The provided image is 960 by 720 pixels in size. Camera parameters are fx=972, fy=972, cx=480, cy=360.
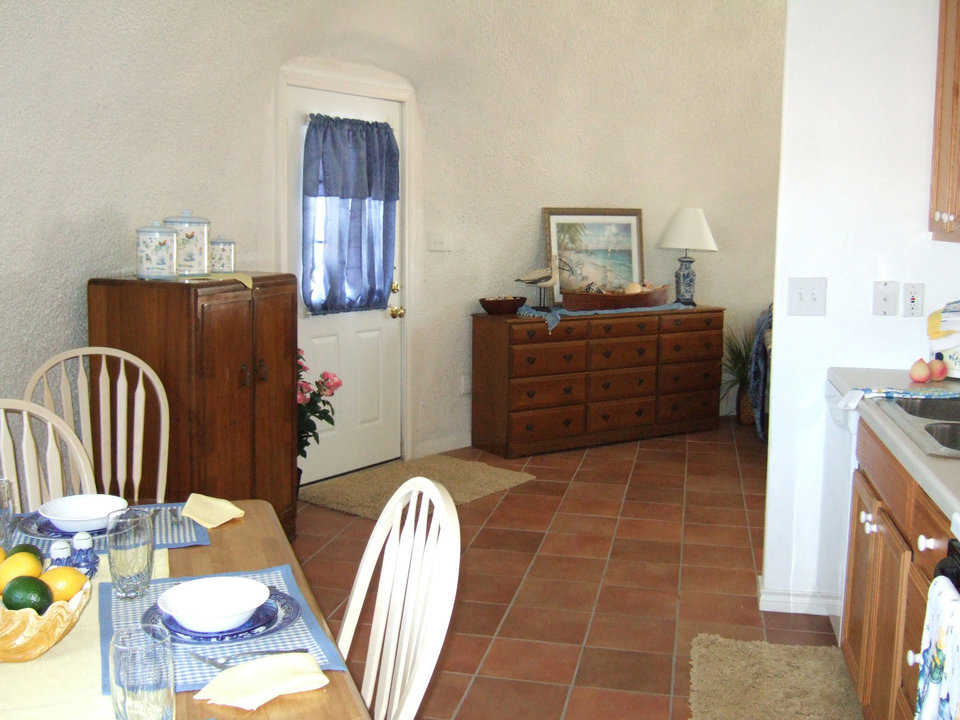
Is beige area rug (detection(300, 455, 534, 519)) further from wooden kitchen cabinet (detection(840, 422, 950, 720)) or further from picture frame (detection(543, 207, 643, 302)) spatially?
wooden kitchen cabinet (detection(840, 422, 950, 720))

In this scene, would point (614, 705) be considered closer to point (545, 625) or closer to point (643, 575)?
point (545, 625)

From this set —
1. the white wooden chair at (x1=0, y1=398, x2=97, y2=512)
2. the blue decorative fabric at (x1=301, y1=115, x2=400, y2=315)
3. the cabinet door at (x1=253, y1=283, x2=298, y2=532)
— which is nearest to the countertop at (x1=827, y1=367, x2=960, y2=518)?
the white wooden chair at (x1=0, y1=398, x2=97, y2=512)

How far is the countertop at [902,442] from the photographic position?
1863mm

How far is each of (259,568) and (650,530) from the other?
283 centimetres

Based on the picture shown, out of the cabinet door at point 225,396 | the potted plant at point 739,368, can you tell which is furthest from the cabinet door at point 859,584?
the potted plant at point 739,368

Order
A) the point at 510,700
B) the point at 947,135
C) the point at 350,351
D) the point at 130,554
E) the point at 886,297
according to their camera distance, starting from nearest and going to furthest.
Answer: the point at 130,554 → the point at 510,700 → the point at 947,135 → the point at 886,297 → the point at 350,351

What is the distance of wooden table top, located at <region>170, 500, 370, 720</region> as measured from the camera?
122 centimetres

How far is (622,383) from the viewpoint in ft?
19.3

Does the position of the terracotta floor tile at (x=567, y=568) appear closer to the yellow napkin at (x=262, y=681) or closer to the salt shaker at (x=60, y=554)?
the salt shaker at (x=60, y=554)

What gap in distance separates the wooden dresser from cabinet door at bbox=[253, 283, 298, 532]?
1.79 m

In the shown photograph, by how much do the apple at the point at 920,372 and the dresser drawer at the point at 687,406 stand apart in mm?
3100

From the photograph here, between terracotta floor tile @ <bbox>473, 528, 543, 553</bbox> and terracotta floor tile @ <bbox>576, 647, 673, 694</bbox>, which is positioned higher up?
terracotta floor tile @ <bbox>473, 528, 543, 553</bbox>

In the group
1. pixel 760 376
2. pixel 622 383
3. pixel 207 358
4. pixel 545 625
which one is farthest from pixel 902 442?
pixel 760 376

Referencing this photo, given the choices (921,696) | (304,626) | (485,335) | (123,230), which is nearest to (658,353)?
(485,335)
